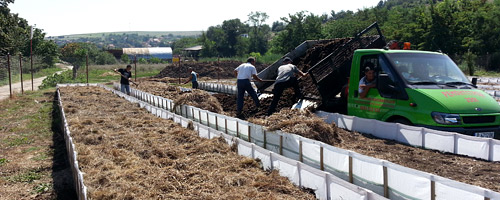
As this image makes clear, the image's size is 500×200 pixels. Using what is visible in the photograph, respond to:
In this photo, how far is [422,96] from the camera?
21.6ft

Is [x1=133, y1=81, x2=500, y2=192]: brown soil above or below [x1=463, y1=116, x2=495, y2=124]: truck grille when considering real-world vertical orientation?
below

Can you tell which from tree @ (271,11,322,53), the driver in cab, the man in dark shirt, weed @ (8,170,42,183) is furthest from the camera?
tree @ (271,11,322,53)

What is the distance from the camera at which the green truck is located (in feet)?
20.8

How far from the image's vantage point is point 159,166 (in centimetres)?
589

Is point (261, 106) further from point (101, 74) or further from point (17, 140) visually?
point (101, 74)

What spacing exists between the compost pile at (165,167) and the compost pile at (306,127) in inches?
36.6

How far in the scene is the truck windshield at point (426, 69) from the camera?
23.3ft

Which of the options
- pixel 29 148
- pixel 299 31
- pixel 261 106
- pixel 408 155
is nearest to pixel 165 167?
pixel 408 155

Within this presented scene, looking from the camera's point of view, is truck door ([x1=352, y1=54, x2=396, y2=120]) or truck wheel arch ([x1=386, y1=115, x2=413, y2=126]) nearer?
truck wheel arch ([x1=386, y1=115, x2=413, y2=126])

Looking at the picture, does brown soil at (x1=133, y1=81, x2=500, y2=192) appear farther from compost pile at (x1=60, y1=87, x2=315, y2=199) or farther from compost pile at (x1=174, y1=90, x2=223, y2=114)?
compost pile at (x1=174, y1=90, x2=223, y2=114)

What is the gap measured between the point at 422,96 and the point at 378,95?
88 cm

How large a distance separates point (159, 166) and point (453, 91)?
4.84 metres

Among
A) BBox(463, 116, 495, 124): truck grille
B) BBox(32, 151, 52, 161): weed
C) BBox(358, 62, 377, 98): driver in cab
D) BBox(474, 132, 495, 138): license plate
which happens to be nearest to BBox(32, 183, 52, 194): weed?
BBox(32, 151, 52, 161): weed

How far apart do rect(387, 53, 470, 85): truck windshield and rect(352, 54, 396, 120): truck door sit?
0.63 ft
